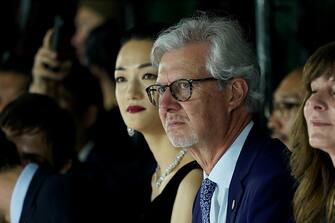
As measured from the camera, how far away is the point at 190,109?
3283 millimetres

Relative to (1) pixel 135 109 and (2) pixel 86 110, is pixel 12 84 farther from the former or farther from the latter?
(1) pixel 135 109

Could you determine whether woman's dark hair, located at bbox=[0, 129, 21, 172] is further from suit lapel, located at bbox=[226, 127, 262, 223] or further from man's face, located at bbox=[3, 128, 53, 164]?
suit lapel, located at bbox=[226, 127, 262, 223]

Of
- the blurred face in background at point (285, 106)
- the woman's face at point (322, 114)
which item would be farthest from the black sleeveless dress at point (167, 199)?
the blurred face in background at point (285, 106)

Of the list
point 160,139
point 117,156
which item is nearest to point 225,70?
point 160,139

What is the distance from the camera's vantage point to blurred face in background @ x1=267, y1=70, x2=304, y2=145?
479 centimetres

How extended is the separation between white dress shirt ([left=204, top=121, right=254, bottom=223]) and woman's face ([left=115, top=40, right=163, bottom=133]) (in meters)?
0.57

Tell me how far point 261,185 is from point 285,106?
182cm

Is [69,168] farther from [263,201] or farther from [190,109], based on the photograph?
[263,201]

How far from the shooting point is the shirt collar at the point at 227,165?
10.7 ft

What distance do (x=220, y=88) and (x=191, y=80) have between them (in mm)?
100

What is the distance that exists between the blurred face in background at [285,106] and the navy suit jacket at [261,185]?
1.50 meters

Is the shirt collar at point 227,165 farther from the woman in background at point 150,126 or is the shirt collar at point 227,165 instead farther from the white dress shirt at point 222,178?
the woman in background at point 150,126

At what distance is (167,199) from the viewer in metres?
3.70

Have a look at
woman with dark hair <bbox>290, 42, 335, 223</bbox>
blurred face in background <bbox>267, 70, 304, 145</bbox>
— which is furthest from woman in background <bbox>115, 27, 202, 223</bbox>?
blurred face in background <bbox>267, 70, 304, 145</bbox>
